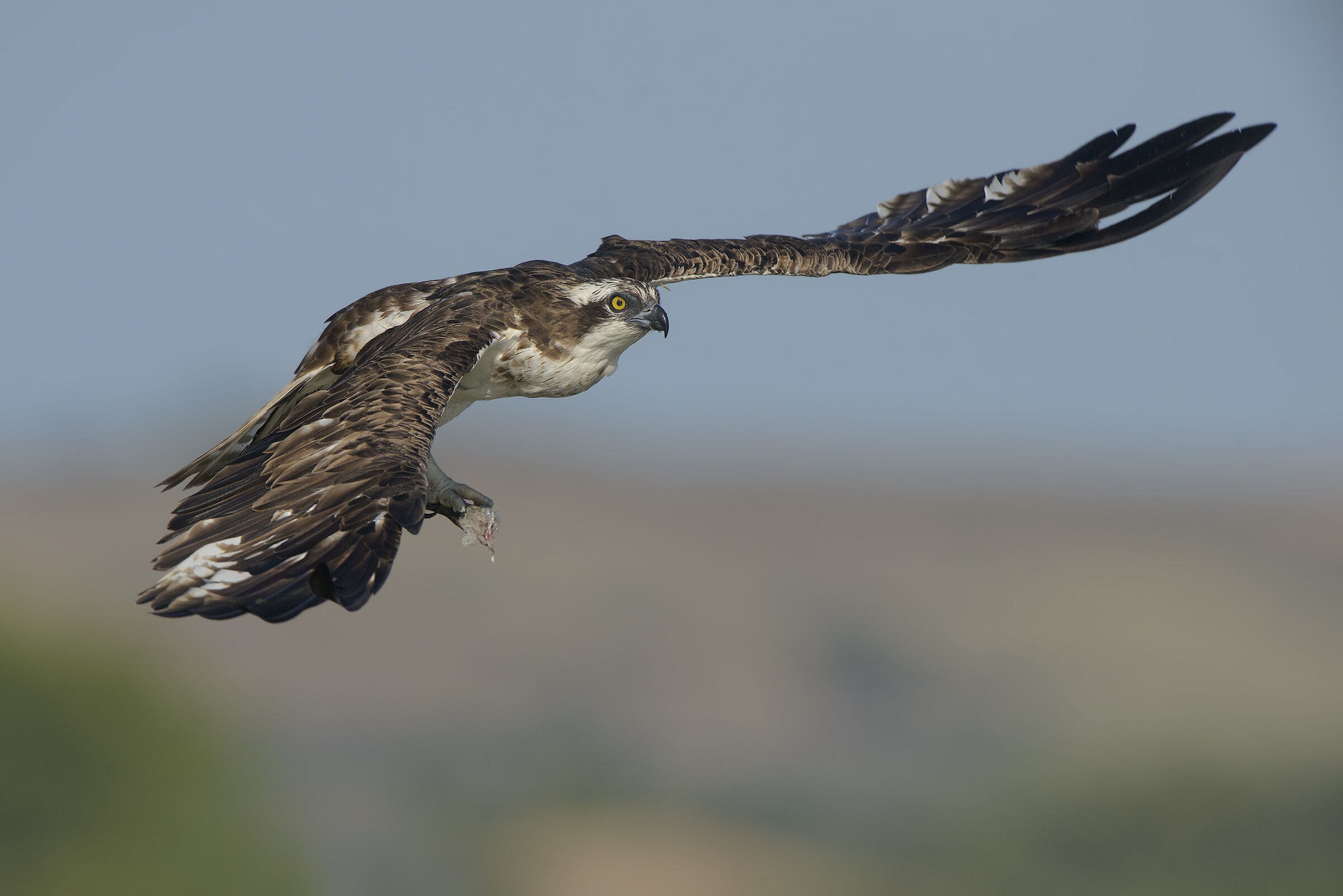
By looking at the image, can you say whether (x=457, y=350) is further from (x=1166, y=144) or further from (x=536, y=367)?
(x=1166, y=144)

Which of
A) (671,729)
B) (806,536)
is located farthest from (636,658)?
(806,536)

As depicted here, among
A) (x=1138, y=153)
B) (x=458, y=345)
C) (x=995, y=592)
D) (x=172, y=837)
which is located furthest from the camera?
(x=995, y=592)

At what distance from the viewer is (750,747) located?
438 feet

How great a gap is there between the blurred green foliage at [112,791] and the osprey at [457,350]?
32.4 meters

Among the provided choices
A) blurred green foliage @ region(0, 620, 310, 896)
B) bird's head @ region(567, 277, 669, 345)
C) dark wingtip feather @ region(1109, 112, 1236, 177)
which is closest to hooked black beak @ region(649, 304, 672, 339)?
bird's head @ region(567, 277, 669, 345)

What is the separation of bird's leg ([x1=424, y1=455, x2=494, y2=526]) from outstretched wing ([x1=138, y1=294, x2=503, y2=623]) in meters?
1.48

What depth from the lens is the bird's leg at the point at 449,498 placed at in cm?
1474

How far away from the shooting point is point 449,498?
14789 millimetres

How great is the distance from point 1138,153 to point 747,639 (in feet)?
416

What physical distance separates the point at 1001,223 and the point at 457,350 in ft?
25.8

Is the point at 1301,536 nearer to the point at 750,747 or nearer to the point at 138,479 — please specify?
the point at 750,747

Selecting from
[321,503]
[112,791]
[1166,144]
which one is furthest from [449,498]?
[112,791]

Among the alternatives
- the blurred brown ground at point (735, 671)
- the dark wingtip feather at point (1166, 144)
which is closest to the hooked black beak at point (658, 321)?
the dark wingtip feather at point (1166, 144)

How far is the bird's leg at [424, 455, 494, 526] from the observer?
14.7 m
